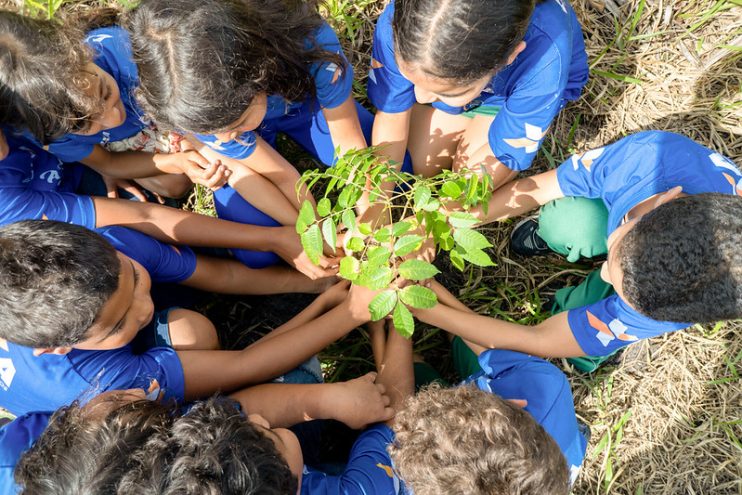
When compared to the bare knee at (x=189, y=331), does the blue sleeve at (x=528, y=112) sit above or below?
above

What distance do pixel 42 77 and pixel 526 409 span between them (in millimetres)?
1948

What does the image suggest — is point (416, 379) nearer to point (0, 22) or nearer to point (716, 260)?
point (716, 260)

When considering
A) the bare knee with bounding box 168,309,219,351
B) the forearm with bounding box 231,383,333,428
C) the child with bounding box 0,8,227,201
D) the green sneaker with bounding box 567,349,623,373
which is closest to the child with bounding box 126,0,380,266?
the child with bounding box 0,8,227,201

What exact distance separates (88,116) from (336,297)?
1.20m

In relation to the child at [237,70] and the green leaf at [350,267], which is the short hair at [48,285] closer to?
the child at [237,70]

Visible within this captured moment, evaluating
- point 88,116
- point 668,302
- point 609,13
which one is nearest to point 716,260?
point 668,302

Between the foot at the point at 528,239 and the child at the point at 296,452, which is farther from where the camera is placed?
the foot at the point at 528,239

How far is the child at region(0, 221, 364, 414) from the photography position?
1.54 metres

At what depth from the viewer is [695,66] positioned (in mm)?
2574

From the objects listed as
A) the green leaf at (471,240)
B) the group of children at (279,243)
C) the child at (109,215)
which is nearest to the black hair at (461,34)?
the group of children at (279,243)

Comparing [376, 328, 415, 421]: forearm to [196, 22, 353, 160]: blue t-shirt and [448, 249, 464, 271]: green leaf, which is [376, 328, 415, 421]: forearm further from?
[196, 22, 353, 160]: blue t-shirt

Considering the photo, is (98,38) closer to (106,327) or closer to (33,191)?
(33,191)

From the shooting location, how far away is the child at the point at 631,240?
1.48 m

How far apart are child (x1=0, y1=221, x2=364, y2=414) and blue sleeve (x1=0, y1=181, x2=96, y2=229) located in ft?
0.47
